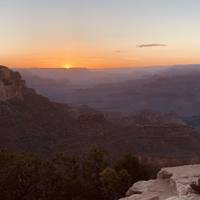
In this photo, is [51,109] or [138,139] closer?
[138,139]

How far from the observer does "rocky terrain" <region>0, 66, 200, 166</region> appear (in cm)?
6231

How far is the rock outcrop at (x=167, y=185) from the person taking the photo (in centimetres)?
1883

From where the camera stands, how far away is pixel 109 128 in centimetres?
7994

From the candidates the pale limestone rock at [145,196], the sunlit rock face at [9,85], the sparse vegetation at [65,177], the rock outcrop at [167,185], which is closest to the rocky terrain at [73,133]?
the sunlit rock face at [9,85]

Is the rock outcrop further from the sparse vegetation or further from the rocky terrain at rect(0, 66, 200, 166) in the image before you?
the rocky terrain at rect(0, 66, 200, 166)

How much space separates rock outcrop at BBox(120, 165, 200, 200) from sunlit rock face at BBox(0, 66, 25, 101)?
59.3m

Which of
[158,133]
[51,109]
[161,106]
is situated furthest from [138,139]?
[161,106]

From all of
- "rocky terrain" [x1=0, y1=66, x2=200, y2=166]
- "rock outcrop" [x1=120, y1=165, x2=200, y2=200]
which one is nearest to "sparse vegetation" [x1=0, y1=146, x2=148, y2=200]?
"rock outcrop" [x1=120, y1=165, x2=200, y2=200]

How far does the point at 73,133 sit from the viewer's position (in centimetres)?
7350

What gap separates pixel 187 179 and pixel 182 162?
149ft

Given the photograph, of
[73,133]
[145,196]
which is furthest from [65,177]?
[73,133]

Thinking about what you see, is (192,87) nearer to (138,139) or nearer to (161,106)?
(161,106)

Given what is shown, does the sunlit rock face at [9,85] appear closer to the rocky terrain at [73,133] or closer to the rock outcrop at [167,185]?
the rocky terrain at [73,133]

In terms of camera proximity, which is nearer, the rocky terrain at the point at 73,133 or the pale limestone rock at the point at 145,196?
the pale limestone rock at the point at 145,196
